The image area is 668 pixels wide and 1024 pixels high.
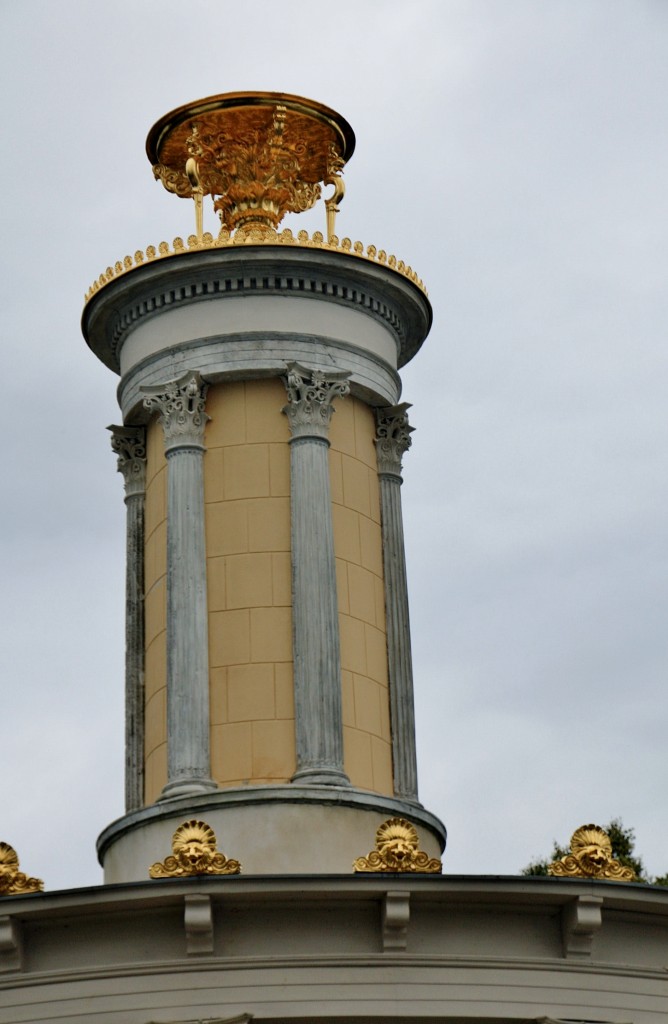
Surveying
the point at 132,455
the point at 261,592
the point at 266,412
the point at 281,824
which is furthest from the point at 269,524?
the point at 281,824

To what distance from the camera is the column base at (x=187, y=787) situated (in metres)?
25.7

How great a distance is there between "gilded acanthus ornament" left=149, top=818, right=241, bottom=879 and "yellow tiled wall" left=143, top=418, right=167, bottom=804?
11.8 ft

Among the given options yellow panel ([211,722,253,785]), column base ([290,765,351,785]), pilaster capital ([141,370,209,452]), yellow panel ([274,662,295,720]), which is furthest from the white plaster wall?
column base ([290,765,351,785])

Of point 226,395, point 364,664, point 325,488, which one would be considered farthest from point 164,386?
point 364,664

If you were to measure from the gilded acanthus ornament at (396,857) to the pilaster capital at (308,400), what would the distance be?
611 centimetres

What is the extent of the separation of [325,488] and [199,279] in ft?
10.7

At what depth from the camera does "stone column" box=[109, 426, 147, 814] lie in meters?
27.5

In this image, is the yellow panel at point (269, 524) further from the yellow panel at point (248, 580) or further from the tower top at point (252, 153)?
the tower top at point (252, 153)

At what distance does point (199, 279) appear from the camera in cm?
2820

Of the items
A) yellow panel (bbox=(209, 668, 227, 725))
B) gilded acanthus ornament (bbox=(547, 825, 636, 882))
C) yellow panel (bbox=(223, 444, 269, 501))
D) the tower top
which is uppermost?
the tower top

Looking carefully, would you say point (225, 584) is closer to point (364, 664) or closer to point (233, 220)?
point (364, 664)

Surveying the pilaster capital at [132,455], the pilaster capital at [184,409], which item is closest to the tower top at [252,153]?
the pilaster capital at [184,409]

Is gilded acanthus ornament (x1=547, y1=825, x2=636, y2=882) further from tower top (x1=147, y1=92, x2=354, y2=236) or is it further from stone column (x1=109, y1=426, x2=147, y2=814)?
tower top (x1=147, y1=92, x2=354, y2=236)

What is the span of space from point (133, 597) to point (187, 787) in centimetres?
338
